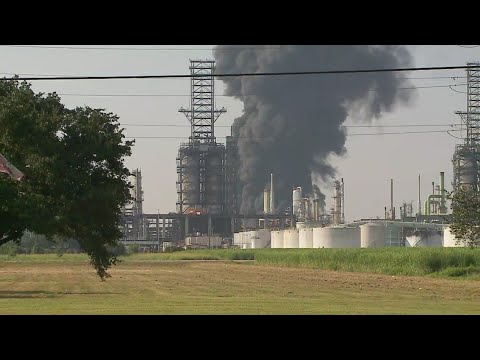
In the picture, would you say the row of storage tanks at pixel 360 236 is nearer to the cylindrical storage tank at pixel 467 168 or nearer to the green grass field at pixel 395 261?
the cylindrical storage tank at pixel 467 168

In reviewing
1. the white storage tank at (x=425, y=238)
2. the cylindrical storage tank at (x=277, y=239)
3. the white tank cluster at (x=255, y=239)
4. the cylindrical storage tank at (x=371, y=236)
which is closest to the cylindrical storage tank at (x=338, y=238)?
the cylindrical storage tank at (x=371, y=236)

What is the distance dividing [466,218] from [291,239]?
311 ft

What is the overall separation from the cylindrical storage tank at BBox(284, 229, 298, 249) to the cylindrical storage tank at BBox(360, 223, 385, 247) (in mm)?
16095

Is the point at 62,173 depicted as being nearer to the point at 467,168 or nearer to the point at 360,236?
the point at 360,236

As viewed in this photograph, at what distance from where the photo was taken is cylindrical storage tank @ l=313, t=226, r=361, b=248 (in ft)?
444

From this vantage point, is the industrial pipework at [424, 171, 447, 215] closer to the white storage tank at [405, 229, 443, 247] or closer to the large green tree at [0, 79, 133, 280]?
the white storage tank at [405, 229, 443, 247]

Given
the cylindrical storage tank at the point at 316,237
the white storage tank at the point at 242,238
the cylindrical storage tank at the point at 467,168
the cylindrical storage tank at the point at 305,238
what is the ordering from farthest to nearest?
the white storage tank at the point at 242,238 → the cylindrical storage tank at the point at 467,168 → the cylindrical storage tank at the point at 305,238 → the cylindrical storage tank at the point at 316,237

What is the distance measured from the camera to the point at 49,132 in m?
46.7

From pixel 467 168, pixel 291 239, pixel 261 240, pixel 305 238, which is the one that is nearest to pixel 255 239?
pixel 261 240

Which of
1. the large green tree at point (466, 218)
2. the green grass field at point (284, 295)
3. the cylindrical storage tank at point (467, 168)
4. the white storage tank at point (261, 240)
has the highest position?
the cylindrical storage tank at point (467, 168)

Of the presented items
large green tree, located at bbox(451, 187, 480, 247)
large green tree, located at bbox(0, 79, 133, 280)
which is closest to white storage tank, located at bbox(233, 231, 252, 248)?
large green tree, located at bbox(451, 187, 480, 247)

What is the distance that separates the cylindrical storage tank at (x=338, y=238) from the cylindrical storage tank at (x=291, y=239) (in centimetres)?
1522

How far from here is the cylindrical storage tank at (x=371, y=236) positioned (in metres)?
137
